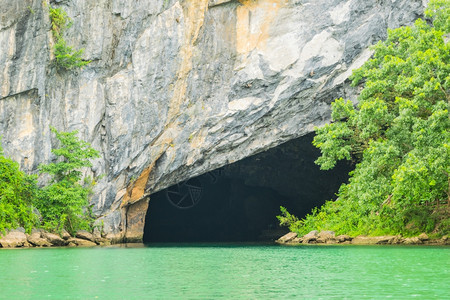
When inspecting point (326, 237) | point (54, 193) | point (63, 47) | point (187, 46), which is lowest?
point (326, 237)

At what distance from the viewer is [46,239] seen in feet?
80.2

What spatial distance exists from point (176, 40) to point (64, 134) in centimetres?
688

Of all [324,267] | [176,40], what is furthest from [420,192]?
[176,40]

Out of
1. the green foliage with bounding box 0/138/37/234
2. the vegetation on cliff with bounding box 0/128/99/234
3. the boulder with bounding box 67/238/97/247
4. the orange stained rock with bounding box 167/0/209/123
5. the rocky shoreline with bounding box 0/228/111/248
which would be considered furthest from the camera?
the orange stained rock with bounding box 167/0/209/123

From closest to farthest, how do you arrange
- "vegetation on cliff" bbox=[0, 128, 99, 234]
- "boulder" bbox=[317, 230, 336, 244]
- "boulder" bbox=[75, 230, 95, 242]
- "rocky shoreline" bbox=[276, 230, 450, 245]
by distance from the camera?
"rocky shoreline" bbox=[276, 230, 450, 245], "vegetation on cliff" bbox=[0, 128, 99, 234], "boulder" bbox=[317, 230, 336, 244], "boulder" bbox=[75, 230, 95, 242]

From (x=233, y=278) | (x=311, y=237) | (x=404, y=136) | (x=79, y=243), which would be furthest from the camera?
(x=79, y=243)

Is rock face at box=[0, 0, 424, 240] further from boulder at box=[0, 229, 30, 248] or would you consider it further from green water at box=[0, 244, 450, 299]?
green water at box=[0, 244, 450, 299]

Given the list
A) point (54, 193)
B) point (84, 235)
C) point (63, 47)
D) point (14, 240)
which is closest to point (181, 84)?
point (63, 47)

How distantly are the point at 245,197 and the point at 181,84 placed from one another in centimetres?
1339

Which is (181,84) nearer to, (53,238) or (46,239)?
(53,238)

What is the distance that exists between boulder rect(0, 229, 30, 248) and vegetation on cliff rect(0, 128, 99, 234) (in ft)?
1.54

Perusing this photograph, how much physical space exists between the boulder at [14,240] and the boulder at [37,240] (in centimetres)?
34

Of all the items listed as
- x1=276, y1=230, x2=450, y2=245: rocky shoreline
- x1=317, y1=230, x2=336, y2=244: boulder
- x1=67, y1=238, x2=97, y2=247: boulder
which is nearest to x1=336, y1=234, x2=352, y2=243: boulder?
x1=276, y1=230, x2=450, y2=245: rocky shoreline

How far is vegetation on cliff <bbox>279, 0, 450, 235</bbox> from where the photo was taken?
18.5 m
